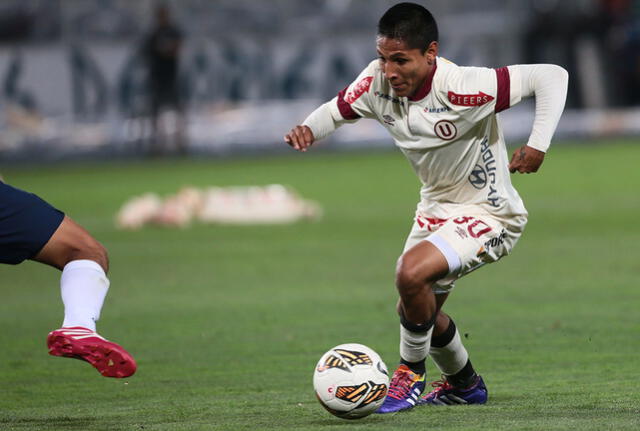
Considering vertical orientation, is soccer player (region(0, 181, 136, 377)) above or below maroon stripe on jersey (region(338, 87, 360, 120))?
below

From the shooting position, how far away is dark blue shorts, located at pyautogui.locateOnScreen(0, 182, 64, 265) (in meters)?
5.69

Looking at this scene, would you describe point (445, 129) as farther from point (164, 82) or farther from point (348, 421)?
point (164, 82)

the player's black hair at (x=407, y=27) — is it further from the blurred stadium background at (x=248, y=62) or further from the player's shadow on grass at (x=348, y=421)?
the blurred stadium background at (x=248, y=62)

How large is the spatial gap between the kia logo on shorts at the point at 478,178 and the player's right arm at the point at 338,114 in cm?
58

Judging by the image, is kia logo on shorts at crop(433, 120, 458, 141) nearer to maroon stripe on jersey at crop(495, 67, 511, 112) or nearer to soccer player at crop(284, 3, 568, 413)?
soccer player at crop(284, 3, 568, 413)

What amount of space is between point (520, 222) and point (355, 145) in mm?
22008

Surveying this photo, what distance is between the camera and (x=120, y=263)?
13.2 m

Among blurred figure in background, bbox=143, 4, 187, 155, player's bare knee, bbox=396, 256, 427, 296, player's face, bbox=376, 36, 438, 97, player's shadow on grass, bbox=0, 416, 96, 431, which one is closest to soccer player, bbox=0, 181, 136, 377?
player's shadow on grass, bbox=0, 416, 96, 431

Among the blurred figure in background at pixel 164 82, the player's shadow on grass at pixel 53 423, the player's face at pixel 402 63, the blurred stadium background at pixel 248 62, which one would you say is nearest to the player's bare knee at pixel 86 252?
the player's shadow on grass at pixel 53 423

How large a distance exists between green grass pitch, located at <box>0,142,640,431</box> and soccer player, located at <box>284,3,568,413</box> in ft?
1.02

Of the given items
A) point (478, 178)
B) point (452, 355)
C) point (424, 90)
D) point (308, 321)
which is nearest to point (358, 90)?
point (424, 90)

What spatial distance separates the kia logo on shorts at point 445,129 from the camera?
20.1 feet

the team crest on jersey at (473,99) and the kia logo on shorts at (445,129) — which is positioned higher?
the team crest on jersey at (473,99)

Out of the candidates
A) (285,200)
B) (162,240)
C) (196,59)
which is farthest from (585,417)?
(196,59)
